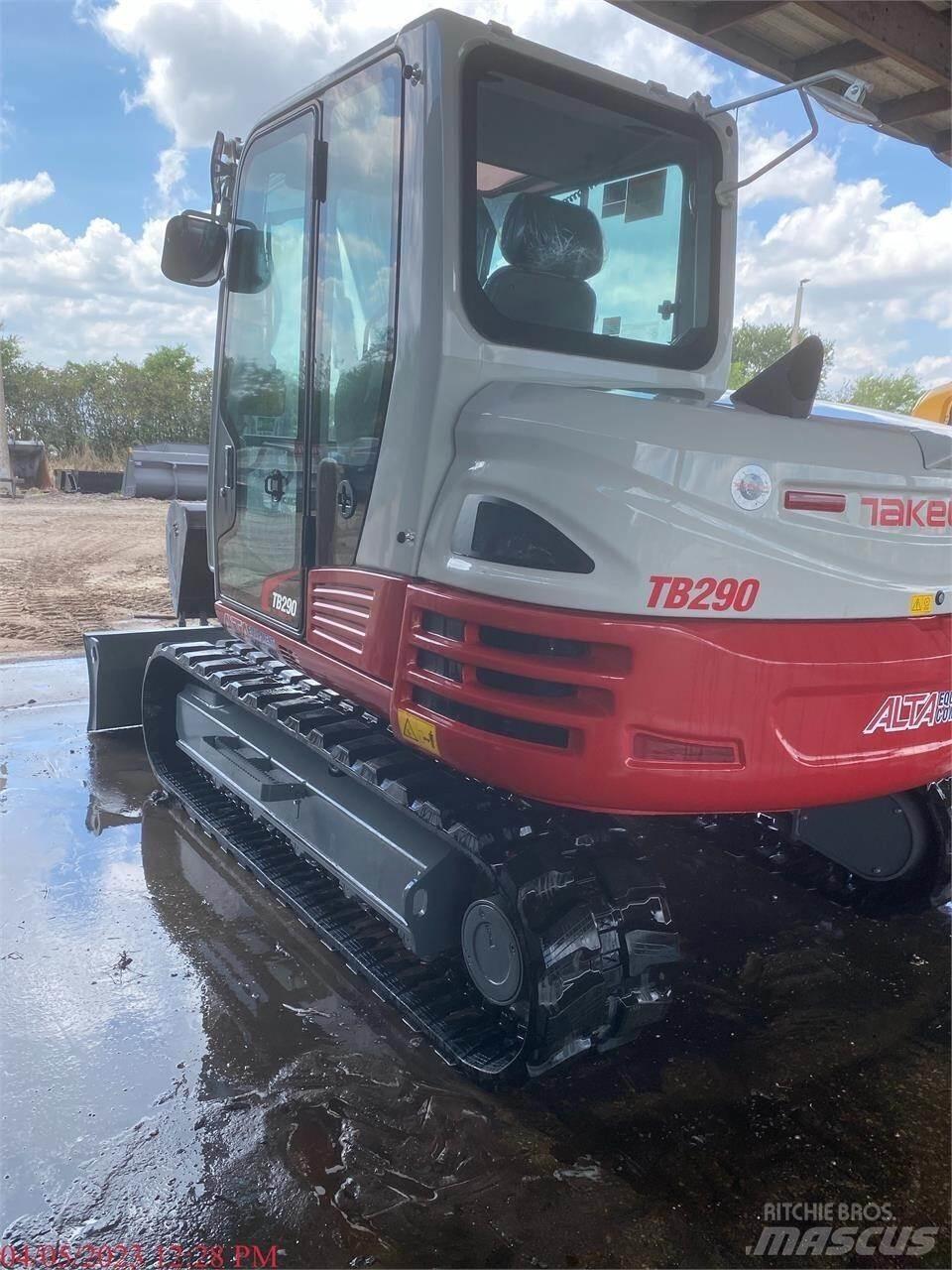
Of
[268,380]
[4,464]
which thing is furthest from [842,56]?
[4,464]

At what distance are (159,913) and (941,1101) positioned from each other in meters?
2.63

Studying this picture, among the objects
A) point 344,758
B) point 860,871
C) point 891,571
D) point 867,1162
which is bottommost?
point 867,1162

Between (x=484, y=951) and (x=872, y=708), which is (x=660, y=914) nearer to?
(x=484, y=951)

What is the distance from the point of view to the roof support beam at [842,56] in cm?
374

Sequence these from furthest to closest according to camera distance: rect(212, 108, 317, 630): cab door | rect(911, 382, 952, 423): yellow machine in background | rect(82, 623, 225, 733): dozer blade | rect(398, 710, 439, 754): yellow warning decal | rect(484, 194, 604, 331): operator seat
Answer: rect(911, 382, 952, 423): yellow machine in background
rect(82, 623, 225, 733): dozer blade
rect(212, 108, 317, 630): cab door
rect(484, 194, 604, 331): operator seat
rect(398, 710, 439, 754): yellow warning decal

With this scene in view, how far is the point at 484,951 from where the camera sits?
2.66 metres

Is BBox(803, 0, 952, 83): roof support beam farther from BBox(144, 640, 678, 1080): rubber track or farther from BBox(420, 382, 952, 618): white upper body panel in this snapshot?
BBox(144, 640, 678, 1080): rubber track

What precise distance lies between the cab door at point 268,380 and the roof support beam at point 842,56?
86.1 inches

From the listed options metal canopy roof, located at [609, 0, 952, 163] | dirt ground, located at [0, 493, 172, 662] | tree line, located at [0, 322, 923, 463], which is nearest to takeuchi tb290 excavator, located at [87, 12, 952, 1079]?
metal canopy roof, located at [609, 0, 952, 163]

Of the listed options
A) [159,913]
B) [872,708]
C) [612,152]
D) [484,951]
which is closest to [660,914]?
[484,951]

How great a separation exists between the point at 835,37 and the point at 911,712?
2.83m

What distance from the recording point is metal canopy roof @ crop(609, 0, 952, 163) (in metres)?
3.47

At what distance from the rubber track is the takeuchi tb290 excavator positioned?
0.04ft

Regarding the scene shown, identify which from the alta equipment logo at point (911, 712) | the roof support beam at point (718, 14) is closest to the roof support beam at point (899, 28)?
the roof support beam at point (718, 14)
